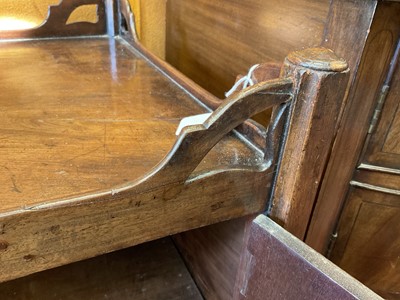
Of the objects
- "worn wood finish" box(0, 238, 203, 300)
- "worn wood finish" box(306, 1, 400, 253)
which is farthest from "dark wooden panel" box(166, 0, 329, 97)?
"worn wood finish" box(0, 238, 203, 300)

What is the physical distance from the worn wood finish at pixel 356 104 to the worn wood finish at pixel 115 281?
0.36 metres

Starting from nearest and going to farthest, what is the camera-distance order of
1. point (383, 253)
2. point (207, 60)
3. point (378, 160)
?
point (378, 160), point (383, 253), point (207, 60)

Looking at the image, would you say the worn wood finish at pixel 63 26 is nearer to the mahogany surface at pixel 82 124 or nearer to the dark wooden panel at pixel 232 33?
the mahogany surface at pixel 82 124

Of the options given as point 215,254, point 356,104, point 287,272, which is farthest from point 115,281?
point 356,104

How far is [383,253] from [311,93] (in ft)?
1.98

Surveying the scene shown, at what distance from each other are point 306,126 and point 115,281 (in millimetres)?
667

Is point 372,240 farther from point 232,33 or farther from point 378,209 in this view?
point 232,33

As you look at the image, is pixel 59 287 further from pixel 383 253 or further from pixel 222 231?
pixel 383 253

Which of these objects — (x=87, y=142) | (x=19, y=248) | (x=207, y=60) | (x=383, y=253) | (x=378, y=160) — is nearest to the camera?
(x=19, y=248)

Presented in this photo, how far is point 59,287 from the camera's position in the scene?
89 cm

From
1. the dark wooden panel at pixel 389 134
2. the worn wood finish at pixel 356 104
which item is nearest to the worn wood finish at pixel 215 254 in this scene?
the worn wood finish at pixel 356 104

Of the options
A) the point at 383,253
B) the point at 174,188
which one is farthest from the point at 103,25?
the point at 383,253

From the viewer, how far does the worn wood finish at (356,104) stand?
1.94 feet

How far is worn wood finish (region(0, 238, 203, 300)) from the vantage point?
2.88ft
